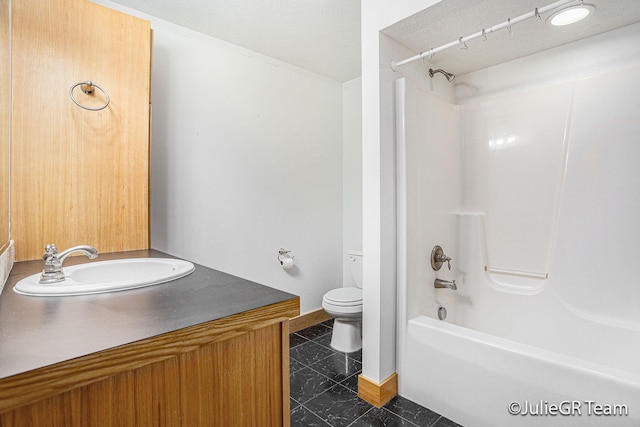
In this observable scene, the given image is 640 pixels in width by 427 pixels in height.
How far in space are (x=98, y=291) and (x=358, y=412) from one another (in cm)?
145

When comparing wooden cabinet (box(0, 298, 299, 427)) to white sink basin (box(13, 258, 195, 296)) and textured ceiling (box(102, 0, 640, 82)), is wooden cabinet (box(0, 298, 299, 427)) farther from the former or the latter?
textured ceiling (box(102, 0, 640, 82))

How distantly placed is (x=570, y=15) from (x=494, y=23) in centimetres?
35

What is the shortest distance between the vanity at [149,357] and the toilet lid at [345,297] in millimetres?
1471

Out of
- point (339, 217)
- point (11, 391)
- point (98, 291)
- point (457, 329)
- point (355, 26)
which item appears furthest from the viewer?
point (339, 217)

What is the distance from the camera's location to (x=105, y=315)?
716mm

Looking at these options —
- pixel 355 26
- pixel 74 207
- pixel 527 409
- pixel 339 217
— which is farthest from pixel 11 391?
pixel 339 217

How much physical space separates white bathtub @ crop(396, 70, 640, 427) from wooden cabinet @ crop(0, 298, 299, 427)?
1.10 meters

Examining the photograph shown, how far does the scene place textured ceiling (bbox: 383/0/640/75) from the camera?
60.9 inches

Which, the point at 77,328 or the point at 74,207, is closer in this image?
the point at 77,328

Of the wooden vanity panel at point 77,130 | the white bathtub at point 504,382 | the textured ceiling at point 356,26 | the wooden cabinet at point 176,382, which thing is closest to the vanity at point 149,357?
the wooden cabinet at point 176,382

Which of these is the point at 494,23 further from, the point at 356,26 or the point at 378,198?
the point at 378,198

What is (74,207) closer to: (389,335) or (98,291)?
(98,291)

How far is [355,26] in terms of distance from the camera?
7.23ft

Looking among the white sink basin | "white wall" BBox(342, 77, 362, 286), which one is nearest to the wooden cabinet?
the white sink basin
